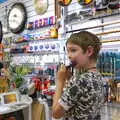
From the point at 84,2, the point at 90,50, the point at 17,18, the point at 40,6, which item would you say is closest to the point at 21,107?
the point at 90,50

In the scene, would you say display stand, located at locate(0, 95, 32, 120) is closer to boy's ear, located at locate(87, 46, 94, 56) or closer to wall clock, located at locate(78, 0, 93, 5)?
boy's ear, located at locate(87, 46, 94, 56)

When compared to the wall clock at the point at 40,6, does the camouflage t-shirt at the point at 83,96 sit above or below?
below

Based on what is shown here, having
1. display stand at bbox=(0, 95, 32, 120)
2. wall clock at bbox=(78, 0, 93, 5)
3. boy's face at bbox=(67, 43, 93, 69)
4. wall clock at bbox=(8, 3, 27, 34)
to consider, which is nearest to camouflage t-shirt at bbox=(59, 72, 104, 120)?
boy's face at bbox=(67, 43, 93, 69)

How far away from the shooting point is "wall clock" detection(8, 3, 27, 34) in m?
4.96

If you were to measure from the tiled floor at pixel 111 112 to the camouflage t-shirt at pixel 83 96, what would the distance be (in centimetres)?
129

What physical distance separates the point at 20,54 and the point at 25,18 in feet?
1.97

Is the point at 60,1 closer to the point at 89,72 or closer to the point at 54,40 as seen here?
the point at 54,40

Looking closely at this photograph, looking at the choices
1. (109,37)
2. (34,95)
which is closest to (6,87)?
(34,95)

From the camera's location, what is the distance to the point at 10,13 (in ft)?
17.9

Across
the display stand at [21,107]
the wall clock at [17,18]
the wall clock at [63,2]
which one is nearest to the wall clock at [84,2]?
the wall clock at [63,2]

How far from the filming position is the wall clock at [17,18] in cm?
496

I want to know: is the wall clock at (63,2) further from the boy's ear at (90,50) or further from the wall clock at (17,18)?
the boy's ear at (90,50)

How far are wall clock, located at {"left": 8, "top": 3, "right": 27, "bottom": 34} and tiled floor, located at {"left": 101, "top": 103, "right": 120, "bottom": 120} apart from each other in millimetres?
2412

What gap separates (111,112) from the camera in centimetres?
305
